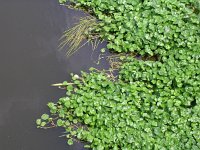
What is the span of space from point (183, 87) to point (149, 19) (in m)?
0.99

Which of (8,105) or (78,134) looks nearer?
(78,134)

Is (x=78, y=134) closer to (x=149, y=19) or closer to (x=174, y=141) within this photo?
(x=174, y=141)

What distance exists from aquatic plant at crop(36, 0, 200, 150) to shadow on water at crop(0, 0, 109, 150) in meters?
0.16

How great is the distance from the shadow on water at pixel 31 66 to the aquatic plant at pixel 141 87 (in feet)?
0.54

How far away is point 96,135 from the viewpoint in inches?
142

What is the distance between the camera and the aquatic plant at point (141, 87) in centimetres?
355

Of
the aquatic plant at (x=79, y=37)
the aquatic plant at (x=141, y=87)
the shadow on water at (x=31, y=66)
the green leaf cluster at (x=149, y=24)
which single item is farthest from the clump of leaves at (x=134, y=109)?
the aquatic plant at (x=79, y=37)

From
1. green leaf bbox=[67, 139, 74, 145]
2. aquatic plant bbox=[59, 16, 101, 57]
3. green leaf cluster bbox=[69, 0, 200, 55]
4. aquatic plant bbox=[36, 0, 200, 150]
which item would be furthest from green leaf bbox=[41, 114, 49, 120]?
green leaf cluster bbox=[69, 0, 200, 55]

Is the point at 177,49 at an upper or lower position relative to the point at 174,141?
upper

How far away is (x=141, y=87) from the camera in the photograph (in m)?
3.87

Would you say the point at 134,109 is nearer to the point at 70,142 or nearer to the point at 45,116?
the point at 70,142

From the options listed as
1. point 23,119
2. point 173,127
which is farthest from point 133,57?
point 23,119

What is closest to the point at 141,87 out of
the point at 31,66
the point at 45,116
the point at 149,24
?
the point at 149,24

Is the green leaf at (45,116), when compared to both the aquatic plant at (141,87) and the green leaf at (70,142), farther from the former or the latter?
the green leaf at (70,142)
